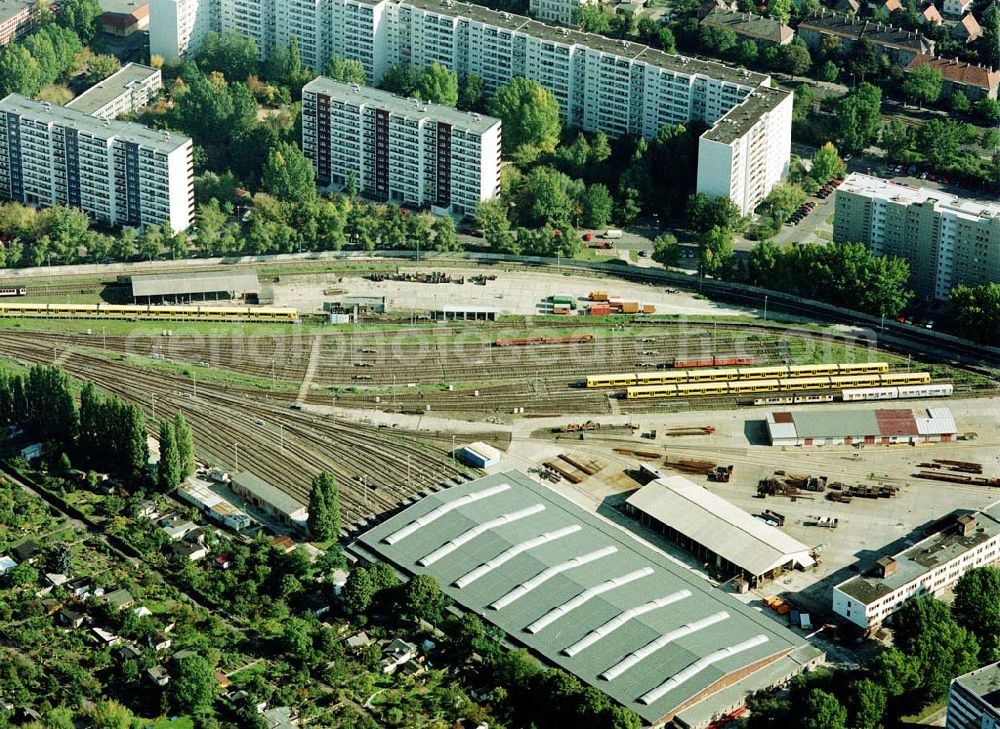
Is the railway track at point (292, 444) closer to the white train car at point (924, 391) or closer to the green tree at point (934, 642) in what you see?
the white train car at point (924, 391)

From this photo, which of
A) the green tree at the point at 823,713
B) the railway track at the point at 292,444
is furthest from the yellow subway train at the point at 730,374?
the green tree at the point at 823,713

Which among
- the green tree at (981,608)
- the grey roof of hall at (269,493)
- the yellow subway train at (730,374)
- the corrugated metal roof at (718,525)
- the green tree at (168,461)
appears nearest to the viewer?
the green tree at (981,608)

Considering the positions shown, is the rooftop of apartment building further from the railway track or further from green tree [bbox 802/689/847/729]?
the railway track

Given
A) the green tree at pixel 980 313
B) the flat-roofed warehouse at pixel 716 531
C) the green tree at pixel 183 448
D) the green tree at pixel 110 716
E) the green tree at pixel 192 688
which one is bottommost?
the green tree at pixel 110 716

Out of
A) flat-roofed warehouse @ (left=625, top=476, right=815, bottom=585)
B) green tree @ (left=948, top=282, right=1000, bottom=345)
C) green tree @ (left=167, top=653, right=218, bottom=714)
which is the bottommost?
green tree @ (left=167, top=653, right=218, bottom=714)

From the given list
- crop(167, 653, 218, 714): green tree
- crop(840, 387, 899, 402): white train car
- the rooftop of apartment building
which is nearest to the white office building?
the rooftop of apartment building
